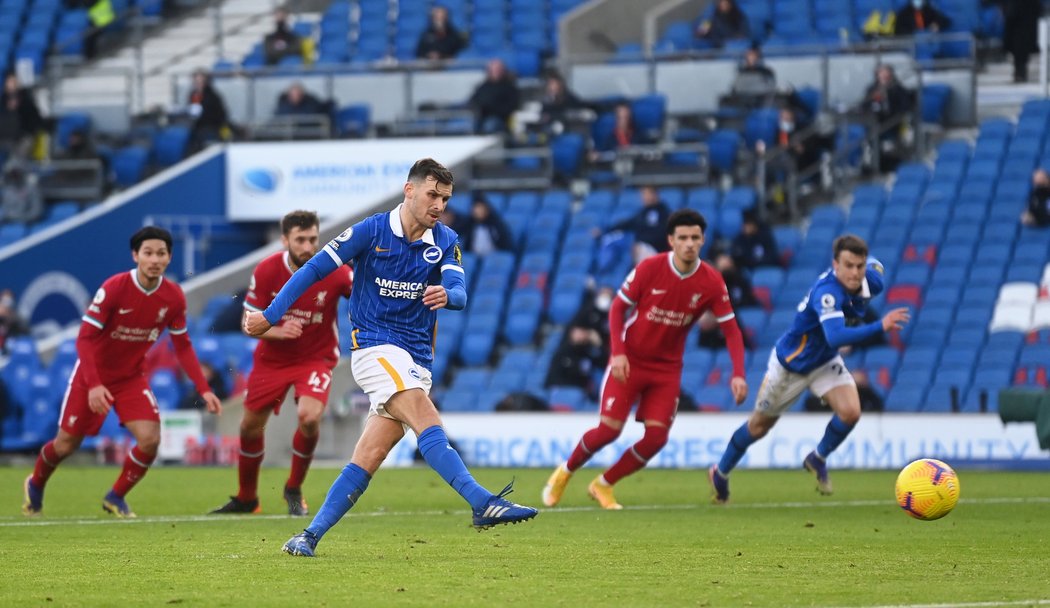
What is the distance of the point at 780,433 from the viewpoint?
21.7m

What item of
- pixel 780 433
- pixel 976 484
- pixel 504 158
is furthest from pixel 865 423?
pixel 504 158

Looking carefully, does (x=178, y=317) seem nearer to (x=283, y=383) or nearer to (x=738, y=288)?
(x=283, y=383)

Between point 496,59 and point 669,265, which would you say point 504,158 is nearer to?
point 496,59

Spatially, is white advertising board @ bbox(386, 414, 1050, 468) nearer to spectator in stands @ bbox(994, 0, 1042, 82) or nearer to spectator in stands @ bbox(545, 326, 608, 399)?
spectator in stands @ bbox(545, 326, 608, 399)

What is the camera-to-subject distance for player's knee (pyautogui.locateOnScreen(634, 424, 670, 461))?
1465 cm

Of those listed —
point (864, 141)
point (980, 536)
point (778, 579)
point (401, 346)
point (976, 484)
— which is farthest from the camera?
point (864, 141)

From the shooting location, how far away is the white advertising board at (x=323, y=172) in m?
28.8

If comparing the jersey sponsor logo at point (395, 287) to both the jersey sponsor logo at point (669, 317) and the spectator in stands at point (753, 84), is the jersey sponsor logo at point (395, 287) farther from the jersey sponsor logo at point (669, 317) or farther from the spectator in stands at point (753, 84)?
the spectator in stands at point (753, 84)

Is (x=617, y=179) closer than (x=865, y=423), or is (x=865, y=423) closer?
(x=865, y=423)

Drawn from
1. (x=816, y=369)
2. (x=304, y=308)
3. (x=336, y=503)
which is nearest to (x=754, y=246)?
(x=816, y=369)

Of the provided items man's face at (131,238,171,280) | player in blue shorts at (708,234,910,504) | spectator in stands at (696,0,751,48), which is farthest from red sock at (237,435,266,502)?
spectator in stands at (696,0,751,48)

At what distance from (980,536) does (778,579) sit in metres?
3.14

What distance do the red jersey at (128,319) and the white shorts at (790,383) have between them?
492 centimetres

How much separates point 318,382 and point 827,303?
4077 millimetres
